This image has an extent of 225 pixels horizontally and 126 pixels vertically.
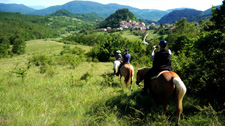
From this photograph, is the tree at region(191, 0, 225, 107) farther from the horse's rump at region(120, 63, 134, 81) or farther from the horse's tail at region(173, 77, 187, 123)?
the horse's rump at region(120, 63, 134, 81)

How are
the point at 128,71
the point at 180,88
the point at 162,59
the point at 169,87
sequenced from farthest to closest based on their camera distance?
the point at 128,71, the point at 162,59, the point at 169,87, the point at 180,88

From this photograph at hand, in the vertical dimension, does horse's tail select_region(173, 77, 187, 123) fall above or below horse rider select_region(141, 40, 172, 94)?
below

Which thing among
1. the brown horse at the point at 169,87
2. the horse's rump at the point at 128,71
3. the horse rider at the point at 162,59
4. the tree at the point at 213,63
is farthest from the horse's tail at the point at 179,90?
the horse's rump at the point at 128,71

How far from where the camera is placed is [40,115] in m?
3.84

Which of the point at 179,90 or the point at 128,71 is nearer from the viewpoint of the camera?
the point at 179,90

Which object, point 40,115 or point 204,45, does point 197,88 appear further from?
point 40,115

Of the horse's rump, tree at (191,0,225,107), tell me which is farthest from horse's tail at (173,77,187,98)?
the horse's rump

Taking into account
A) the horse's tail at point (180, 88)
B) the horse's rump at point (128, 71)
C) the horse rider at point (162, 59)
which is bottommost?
the horse's rump at point (128, 71)

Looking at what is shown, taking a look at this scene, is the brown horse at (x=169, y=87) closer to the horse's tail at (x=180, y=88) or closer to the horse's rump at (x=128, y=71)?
the horse's tail at (x=180, y=88)

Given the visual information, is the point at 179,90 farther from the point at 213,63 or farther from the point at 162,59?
the point at 213,63

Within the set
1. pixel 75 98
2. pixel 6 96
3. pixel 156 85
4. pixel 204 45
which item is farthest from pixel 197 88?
pixel 6 96

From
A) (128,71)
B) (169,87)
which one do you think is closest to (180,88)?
(169,87)

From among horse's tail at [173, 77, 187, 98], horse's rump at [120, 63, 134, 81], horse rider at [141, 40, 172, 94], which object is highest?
horse rider at [141, 40, 172, 94]

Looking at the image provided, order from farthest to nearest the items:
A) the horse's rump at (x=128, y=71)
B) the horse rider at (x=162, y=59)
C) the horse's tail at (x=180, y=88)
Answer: the horse's rump at (x=128, y=71) → the horse rider at (x=162, y=59) → the horse's tail at (x=180, y=88)
